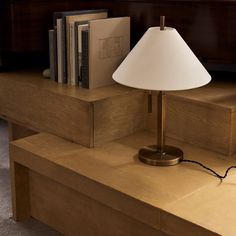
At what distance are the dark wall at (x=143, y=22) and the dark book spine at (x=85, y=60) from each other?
0.29 meters

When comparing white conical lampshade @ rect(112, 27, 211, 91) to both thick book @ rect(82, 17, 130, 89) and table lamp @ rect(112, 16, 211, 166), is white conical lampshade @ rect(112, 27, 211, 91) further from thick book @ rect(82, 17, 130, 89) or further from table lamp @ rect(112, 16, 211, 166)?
thick book @ rect(82, 17, 130, 89)

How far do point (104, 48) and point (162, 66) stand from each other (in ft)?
1.63

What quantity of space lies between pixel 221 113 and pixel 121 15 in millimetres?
688

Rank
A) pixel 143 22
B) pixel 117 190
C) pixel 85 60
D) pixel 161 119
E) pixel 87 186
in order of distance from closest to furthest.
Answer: pixel 117 190, pixel 87 186, pixel 161 119, pixel 85 60, pixel 143 22

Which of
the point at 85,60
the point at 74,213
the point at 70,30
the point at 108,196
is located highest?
the point at 70,30

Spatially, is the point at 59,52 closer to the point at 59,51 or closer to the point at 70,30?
the point at 59,51

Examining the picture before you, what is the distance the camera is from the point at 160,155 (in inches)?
74.6

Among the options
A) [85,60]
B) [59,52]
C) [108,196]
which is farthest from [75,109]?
[108,196]

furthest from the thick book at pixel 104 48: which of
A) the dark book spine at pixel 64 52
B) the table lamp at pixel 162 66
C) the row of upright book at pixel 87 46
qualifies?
the table lamp at pixel 162 66

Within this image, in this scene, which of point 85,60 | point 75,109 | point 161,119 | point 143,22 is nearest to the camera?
point 161,119

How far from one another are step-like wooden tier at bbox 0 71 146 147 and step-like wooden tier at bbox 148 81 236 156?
0.13m

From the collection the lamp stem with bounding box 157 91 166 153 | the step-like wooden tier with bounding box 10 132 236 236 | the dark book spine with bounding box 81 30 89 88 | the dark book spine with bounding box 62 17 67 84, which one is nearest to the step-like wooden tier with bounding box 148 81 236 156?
the step-like wooden tier with bounding box 10 132 236 236

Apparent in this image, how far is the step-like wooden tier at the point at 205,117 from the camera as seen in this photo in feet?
6.32

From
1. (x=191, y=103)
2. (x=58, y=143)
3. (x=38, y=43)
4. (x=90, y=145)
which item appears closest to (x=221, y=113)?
(x=191, y=103)
